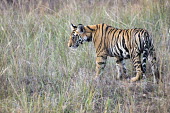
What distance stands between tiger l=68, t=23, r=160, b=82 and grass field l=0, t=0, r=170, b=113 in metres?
0.13

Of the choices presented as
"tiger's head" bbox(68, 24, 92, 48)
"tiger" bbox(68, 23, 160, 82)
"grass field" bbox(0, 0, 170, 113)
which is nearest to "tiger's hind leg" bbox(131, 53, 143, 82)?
"tiger" bbox(68, 23, 160, 82)

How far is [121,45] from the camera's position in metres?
5.09

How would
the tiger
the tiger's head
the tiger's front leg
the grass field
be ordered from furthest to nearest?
the tiger's head
the tiger's front leg
the tiger
the grass field

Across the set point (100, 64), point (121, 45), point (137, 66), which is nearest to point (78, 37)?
point (100, 64)

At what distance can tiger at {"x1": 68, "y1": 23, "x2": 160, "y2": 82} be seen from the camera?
4.90 m

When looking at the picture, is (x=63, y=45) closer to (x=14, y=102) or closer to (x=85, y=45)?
(x=85, y=45)

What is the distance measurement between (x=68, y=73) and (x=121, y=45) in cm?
85

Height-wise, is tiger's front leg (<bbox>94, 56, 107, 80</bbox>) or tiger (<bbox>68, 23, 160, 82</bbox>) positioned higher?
tiger (<bbox>68, 23, 160, 82</bbox>)

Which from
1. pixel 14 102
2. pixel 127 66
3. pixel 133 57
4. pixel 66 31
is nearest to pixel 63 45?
pixel 66 31

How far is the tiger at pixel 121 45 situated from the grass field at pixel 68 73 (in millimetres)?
129

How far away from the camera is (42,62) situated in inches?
216

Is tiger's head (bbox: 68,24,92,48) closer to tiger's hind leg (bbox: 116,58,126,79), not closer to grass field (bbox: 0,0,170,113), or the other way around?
grass field (bbox: 0,0,170,113)

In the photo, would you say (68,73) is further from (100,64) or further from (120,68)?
(120,68)

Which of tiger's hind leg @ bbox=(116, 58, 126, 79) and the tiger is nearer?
the tiger
